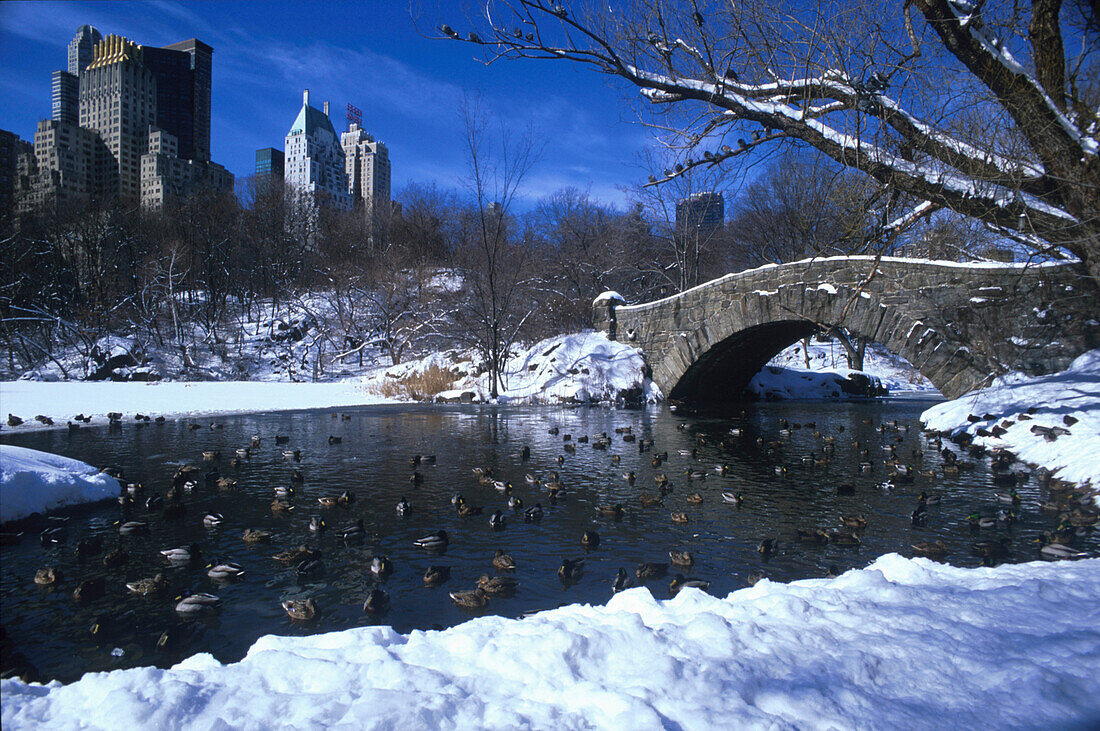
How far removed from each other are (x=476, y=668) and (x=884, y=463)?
10.0 metres

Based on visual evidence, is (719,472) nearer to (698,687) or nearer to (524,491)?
(524,491)

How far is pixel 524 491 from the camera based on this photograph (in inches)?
363

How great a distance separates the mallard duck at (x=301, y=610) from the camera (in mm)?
4719

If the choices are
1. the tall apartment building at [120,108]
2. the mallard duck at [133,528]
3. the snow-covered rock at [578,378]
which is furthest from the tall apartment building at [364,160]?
the mallard duck at [133,528]

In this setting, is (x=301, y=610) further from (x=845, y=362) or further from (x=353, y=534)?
(x=845, y=362)

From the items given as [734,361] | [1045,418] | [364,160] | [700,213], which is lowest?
[1045,418]

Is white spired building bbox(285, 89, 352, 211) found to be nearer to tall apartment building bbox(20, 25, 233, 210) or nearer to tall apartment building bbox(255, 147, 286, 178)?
tall apartment building bbox(255, 147, 286, 178)

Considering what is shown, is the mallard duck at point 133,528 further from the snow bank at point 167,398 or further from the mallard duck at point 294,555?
the snow bank at point 167,398

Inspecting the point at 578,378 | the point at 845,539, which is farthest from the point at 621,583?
the point at 578,378

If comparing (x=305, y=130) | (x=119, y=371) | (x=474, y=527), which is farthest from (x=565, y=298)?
(x=305, y=130)

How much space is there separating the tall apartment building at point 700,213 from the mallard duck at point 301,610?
29468 millimetres

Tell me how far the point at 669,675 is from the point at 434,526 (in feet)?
15.9

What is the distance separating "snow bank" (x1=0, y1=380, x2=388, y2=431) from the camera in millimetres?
17688

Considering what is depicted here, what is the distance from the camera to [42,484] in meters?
7.19
